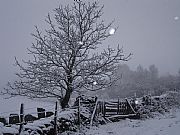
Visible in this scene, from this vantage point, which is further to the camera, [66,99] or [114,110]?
[114,110]

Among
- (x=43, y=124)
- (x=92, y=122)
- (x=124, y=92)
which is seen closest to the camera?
(x=43, y=124)

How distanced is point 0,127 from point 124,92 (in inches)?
2795

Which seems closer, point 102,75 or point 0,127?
point 0,127

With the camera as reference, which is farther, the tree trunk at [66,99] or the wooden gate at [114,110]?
the wooden gate at [114,110]

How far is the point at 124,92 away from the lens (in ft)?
256

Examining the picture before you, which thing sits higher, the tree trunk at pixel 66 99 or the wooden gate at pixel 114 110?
the tree trunk at pixel 66 99

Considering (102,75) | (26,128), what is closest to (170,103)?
(102,75)

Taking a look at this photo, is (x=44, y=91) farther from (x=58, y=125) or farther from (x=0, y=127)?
(x=0, y=127)

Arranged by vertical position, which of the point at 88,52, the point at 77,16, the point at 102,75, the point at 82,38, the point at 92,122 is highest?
the point at 77,16

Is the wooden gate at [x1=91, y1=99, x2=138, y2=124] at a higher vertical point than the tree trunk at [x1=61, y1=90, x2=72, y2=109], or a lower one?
lower

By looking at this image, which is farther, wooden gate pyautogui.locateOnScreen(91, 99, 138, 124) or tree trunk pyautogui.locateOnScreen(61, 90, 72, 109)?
wooden gate pyautogui.locateOnScreen(91, 99, 138, 124)

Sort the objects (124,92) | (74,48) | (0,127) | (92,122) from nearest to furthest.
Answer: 1. (0,127)
2. (92,122)
3. (74,48)
4. (124,92)

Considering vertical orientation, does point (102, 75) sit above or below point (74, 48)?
below

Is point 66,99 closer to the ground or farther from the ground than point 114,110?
farther from the ground
